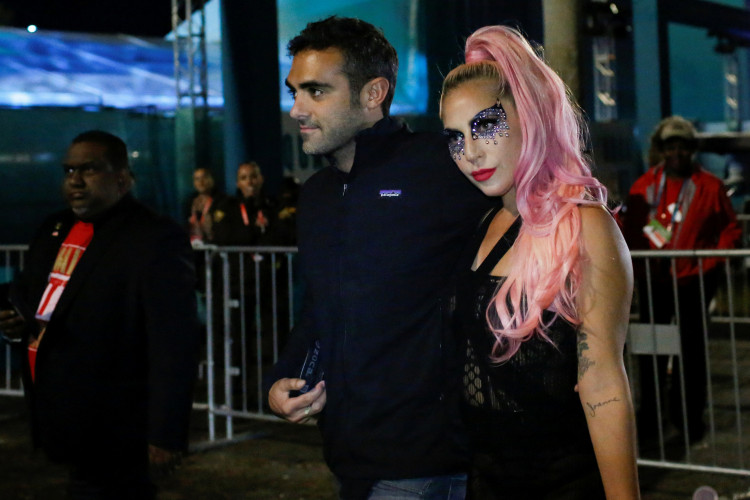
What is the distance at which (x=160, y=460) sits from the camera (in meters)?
3.69

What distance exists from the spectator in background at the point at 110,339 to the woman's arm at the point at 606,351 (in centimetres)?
207

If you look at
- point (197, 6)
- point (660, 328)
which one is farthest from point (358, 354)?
point (197, 6)

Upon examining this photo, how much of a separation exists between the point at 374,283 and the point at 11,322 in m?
2.10

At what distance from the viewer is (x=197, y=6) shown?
44.3ft

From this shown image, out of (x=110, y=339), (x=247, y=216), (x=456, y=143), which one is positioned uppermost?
(x=247, y=216)

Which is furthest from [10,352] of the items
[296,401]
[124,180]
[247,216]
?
[296,401]

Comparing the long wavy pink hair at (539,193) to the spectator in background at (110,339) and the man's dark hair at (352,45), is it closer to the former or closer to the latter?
the man's dark hair at (352,45)

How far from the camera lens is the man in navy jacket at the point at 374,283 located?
2564 millimetres

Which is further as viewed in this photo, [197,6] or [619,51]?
[619,51]

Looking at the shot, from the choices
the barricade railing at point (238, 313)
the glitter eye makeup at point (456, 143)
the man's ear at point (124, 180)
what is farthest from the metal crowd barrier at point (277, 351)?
the glitter eye makeup at point (456, 143)

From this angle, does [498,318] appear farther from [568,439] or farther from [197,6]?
[197,6]

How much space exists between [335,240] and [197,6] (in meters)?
11.6

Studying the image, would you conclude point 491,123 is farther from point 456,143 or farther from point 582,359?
point 582,359

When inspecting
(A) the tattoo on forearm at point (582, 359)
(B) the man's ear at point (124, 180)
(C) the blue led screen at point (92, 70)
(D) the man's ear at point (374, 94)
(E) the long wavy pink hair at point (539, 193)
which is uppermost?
(C) the blue led screen at point (92, 70)
